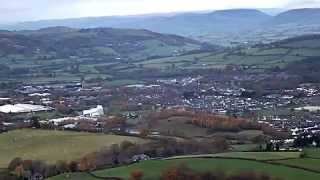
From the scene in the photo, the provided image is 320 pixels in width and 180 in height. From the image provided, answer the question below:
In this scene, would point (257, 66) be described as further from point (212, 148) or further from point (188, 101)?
point (212, 148)

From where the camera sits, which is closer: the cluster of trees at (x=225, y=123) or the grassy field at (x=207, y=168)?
the grassy field at (x=207, y=168)

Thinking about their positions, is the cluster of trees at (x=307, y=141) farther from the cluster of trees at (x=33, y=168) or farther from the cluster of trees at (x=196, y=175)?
the cluster of trees at (x=33, y=168)

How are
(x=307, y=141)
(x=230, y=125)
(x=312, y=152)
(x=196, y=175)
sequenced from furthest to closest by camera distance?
(x=230, y=125)
(x=307, y=141)
(x=312, y=152)
(x=196, y=175)

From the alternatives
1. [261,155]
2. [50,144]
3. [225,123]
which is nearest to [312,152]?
[261,155]

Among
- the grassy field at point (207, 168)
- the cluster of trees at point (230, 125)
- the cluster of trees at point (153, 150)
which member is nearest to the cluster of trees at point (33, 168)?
the cluster of trees at point (153, 150)

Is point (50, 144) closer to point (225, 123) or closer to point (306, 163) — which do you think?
point (225, 123)

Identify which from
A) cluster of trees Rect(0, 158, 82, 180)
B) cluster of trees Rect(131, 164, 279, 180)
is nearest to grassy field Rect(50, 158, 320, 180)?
cluster of trees Rect(131, 164, 279, 180)
